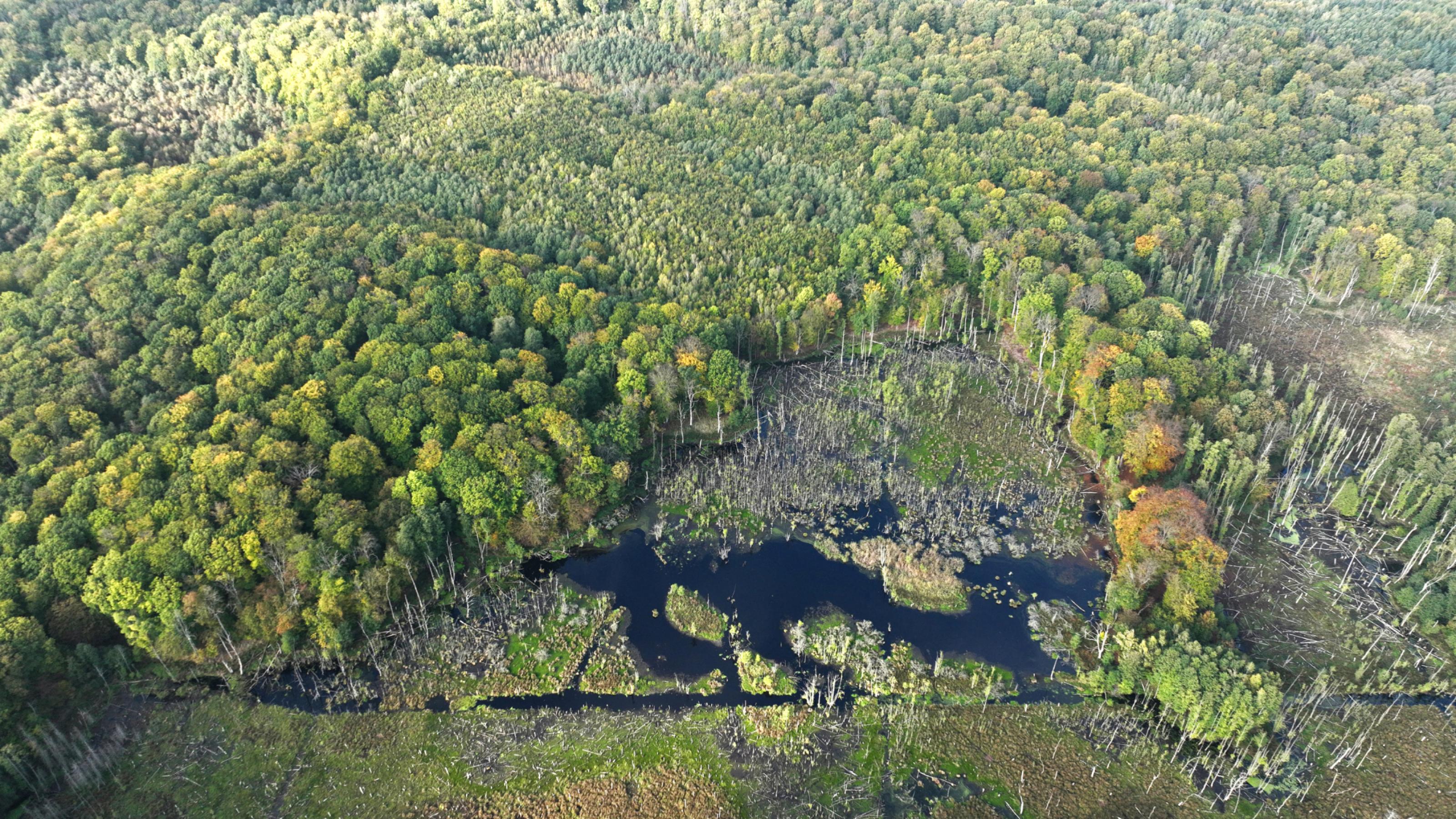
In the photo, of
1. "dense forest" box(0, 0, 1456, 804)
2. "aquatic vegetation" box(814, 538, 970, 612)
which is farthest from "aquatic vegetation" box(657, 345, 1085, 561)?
"dense forest" box(0, 0, 1456, 804)

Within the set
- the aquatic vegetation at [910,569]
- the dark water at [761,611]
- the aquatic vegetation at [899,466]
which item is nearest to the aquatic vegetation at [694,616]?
the dark water at [761,611]

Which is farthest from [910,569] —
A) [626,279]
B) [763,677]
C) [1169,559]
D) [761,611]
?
[626,279]

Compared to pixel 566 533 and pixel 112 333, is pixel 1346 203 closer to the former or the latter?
pixel 566 533

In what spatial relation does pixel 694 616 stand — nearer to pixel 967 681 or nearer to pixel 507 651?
pixel 507 651

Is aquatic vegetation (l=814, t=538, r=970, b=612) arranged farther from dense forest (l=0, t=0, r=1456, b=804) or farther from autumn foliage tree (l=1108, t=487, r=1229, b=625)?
autumn foliage tree (l=1108, t=487, r=1229, b=625)

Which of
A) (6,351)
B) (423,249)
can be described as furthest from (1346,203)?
(6,351)
